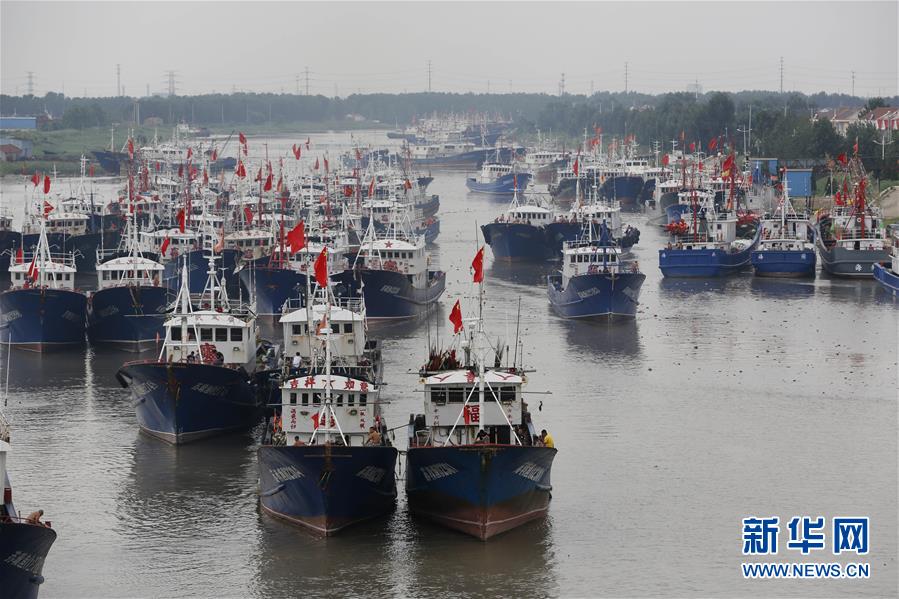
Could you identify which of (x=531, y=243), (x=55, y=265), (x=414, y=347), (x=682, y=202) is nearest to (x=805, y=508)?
(x=414, y=347)

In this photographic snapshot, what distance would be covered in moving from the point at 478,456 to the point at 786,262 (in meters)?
66.7

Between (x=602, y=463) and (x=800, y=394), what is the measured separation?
15.9m

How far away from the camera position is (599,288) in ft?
280

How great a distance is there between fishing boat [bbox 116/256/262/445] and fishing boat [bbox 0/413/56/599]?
18166mm

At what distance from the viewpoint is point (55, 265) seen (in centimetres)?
8050

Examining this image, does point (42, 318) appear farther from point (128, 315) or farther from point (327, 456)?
point (327, 456)

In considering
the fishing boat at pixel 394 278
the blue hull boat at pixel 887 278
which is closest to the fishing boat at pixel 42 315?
the fishing boat at pixel 394 278

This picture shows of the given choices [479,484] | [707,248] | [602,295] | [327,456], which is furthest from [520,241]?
[327,456]

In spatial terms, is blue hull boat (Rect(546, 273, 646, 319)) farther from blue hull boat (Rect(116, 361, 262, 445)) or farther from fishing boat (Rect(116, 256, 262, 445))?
blue hull boat (Rect(116, 361, 262, 445))

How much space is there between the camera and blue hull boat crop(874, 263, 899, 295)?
96.2 metres

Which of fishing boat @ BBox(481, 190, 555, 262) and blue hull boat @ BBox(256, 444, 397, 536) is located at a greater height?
fishing boat @ BBox(481, 190, 555, 262)

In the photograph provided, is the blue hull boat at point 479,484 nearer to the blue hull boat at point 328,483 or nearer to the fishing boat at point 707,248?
the blue hull boat at point 328,483

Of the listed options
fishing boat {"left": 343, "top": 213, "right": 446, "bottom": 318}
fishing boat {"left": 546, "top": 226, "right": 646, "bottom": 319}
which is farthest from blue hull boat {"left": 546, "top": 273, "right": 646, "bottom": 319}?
fishing boat {"left": 343, "top": 213, "right": 446, "bottom": 318}

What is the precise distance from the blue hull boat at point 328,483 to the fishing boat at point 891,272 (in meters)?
58.6
